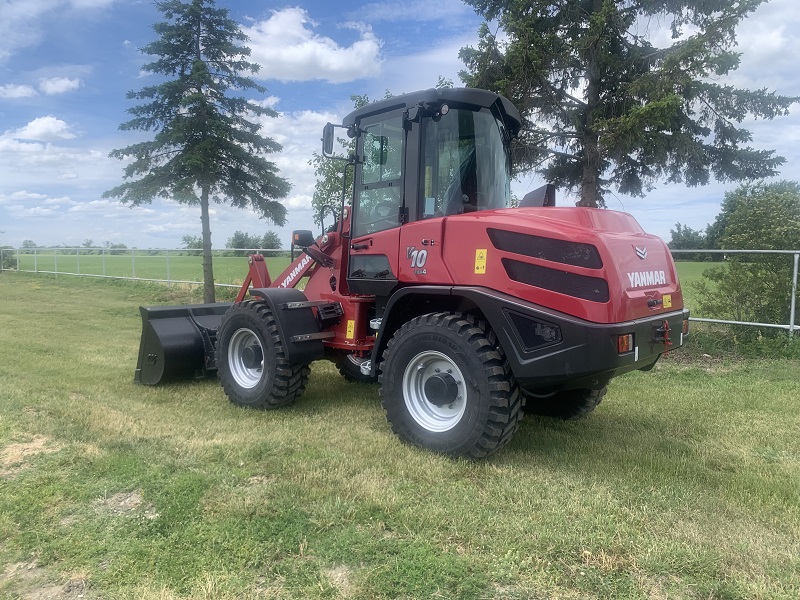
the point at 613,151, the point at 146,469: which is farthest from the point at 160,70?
the point at 146,469

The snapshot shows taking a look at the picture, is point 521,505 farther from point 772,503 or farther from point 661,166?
point 661,166

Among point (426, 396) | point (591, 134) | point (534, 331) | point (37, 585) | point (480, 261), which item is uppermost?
point (591, 134)

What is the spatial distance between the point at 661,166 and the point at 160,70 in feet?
38.2

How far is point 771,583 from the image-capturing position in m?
2.69

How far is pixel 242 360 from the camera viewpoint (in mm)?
5902

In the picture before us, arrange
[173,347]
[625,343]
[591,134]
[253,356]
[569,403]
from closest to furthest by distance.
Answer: [625,343] → [569,403] → [253,356] → [173,347] → [591,134]

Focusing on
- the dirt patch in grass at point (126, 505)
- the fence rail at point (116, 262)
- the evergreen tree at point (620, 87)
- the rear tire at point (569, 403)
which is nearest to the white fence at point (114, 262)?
the fence rail at point (116, 262)

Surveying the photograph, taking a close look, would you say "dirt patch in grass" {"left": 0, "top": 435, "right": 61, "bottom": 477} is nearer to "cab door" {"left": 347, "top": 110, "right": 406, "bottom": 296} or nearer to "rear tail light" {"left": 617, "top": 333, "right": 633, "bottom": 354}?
"cab door" {"left": 347, "top": 110, "right": 406, "bottom": 296}

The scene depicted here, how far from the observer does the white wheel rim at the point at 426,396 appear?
4309 millimetres

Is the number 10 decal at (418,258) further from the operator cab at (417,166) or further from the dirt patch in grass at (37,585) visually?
the dirt patch in grass at (37,585)

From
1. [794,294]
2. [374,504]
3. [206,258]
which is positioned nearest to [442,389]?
[374,504]

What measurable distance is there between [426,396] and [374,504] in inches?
48.1

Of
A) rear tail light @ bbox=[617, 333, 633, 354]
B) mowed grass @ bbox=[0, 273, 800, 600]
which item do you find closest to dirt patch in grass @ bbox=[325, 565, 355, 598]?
mowed grass @ bbox=[0, 273, 800, 600]

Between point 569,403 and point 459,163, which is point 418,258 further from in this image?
point 569,403
